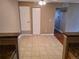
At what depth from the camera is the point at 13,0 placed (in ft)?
14.8

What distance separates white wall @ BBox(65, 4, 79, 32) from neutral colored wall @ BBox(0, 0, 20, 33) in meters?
4.55

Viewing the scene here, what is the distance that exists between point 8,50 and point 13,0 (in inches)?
98.7

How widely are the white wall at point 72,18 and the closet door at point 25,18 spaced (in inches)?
109

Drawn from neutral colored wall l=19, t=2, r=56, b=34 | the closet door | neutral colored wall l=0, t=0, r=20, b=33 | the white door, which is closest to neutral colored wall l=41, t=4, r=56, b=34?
neutral colored wall l=19, t=2, r=56, b=34

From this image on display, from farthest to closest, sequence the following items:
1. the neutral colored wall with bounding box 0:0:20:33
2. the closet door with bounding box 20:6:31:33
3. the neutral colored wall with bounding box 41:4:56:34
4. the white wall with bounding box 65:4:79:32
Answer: the white wall with bounding box 65:4:79:32
the neutral colored wall with bounding box 41:4:56:34
the closet door with bounding box 20:6:31:33
the neutral colored wall with bounding box 0:0:20:33

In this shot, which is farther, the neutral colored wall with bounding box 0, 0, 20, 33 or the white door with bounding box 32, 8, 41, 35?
the white door with bounding box 32, 8, 41, 35

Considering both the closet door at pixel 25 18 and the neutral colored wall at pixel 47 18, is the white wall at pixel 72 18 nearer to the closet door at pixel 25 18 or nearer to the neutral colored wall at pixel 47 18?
the neutral colored wall at pixel 47 18

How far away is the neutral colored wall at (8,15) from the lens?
4.36 meters

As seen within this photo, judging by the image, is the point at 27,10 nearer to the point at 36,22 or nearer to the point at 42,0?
the point at 36,22

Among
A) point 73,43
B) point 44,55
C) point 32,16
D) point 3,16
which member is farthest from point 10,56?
point 32,16

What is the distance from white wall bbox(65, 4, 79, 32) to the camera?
778 centimetres

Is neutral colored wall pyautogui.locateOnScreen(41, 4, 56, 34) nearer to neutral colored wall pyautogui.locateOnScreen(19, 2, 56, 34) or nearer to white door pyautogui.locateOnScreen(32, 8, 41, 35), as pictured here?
neutral colored wall pyautogui.locateOnScreen(19, 2, 56, 34)

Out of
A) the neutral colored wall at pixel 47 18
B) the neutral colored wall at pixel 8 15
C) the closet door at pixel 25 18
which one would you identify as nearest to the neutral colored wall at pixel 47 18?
the neutral colored wall at pixel 47 18

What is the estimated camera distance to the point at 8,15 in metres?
4.50
